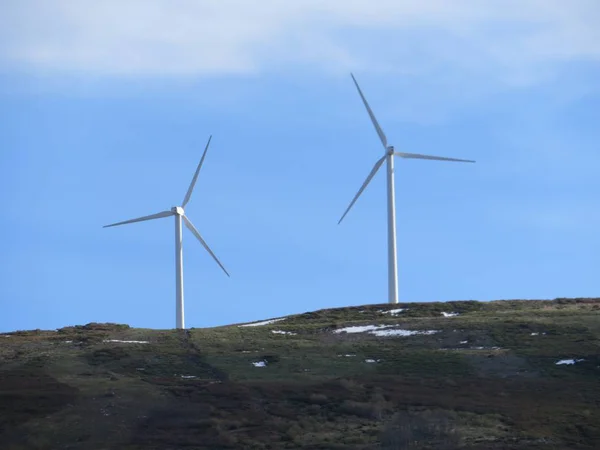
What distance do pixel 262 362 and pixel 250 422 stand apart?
15233mm

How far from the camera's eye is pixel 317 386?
77.6 meters

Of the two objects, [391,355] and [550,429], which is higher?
[391,355]

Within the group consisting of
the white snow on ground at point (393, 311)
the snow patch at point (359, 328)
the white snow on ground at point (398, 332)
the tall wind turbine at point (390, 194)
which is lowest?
the white snow on ground at point (398, 332)

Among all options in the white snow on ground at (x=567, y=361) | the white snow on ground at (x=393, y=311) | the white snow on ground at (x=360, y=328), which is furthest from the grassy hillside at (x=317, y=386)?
the white snow on ground at (x=393, y=311)

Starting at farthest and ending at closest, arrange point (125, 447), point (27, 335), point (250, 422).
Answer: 1. point (27, 335)
2. point (250, 422)
3. point (125, 447)

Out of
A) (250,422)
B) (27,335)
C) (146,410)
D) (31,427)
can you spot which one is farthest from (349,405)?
(27,335)

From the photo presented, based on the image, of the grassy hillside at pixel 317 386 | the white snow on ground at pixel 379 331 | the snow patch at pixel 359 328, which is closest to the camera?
the grassy hillside at pixel 317 386

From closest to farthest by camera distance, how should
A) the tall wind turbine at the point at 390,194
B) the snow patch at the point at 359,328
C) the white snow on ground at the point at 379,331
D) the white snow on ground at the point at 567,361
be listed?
the white snow on ground at the point at 567,361
the white snow on ground at the point at 379,331
the snow patch at the point at 359,328
the tall wind turbine at the point at 390,194

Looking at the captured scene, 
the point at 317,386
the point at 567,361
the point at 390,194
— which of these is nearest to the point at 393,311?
the point at 390,194

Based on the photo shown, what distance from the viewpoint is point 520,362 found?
3278 inches

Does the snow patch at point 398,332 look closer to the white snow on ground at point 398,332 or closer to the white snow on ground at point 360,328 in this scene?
the white snow on ground at point 398,332

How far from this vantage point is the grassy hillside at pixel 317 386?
220ft

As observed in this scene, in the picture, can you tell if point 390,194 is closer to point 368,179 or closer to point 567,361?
point 368,179

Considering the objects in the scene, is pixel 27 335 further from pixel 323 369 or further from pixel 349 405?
pixel 349 405
